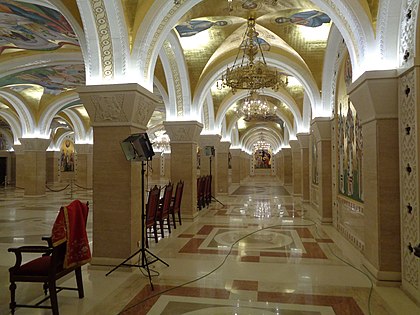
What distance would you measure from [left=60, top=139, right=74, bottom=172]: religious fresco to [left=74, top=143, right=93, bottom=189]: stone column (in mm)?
9714

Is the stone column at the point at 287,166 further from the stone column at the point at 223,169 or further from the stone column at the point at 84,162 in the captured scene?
the stone column at the point at 84,162

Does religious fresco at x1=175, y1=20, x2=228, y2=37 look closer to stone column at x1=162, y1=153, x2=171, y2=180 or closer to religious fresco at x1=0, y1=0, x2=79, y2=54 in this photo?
religious fresco at x1=0, y1=0, x2=79, y2=54

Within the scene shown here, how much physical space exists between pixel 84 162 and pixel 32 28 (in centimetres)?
1260

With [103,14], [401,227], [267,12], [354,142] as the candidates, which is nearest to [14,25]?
[103,14]

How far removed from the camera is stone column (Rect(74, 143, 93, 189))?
1836 cm

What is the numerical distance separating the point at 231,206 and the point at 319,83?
4.80 m

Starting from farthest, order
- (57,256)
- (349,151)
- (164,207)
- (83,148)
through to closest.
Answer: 1. (83,148)
2. (164,207)
3. (349,151)
4. (57,256)

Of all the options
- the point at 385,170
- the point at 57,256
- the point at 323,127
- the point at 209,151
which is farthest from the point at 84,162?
the point at 385,170

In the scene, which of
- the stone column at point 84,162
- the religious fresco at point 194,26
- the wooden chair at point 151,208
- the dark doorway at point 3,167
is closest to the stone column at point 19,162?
the stone column at point 84,162

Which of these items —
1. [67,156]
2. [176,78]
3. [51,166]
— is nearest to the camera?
[176,78]

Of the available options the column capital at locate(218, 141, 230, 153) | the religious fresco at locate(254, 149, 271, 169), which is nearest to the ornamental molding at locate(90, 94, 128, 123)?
the column capital at locate(218, 141, 230, 153)

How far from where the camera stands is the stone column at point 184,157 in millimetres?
8539

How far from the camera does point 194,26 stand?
713cm

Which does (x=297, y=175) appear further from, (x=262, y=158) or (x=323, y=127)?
(x=262, y=158)
